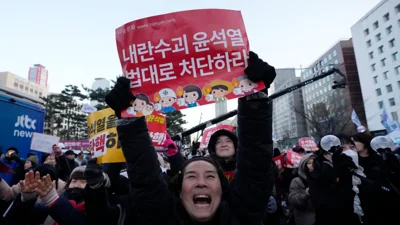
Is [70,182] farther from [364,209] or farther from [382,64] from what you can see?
[382,64]

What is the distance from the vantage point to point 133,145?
1871 millimetres

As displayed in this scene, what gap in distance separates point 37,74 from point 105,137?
453 feet

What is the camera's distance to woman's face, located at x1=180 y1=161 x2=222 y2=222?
5.90ft

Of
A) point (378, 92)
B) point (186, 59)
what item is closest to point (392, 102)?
point (378, 92)

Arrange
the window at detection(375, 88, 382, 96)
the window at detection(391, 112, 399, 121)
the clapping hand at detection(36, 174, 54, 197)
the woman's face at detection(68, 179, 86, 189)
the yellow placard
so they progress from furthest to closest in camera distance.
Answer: the window at detection(375, 88, 382, 96), the window at detection(391, 112, 399, 121), the woman's face at detection(68, 179, 86, 189), the yellow placard, the clapping hand at detection(36, 174, 54, 197)

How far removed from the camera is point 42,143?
18.2 feet

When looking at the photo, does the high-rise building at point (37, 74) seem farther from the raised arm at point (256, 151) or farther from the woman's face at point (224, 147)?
the raised arm at point (256, 151)

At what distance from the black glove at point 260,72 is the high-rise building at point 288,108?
242 feet

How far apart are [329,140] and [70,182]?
3.05 meters

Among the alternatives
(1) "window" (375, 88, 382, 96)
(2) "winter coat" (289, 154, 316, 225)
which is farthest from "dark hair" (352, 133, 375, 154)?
(1) "window" (375, 88, 382, 96)

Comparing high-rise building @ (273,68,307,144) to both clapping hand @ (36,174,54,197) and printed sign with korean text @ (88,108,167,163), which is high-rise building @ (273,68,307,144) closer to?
printed sign with korean text @ (88,108,167,163)

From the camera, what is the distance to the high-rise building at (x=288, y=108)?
256ft

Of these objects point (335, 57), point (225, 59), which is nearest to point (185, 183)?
point (225, 59)

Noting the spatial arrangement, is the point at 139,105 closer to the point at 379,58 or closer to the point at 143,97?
the point at 143,97
